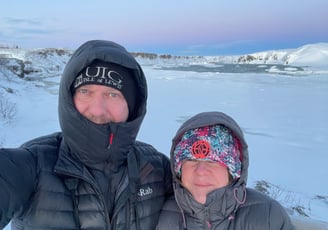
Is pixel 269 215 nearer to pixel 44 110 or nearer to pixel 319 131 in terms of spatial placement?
pixel 319 131

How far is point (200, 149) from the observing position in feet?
5.30

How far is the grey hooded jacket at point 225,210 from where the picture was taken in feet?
5.10

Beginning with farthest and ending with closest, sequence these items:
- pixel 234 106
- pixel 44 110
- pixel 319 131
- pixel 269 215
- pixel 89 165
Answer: pixel 234 106, pixel 44 110, pixel 319 131, pixel 269 215, pixel 89 165

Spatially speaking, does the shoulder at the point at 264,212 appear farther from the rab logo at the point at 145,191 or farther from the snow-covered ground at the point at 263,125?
the snow-covered ground at the point at 263,125

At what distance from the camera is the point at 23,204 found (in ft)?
4.11

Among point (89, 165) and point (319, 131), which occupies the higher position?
point (89, 165)

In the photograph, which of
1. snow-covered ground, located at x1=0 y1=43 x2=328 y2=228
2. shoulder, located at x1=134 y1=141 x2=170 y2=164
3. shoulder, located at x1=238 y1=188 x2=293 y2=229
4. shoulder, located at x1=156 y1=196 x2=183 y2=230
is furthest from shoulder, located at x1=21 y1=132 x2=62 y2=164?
snow-covered ground, located at x1=0 y1=43 x2=328 y2=228

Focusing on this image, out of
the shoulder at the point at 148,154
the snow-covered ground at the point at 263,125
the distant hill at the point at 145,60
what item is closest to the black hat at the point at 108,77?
the shoulder at the point at 148,154

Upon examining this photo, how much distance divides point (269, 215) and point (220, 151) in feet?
1.22

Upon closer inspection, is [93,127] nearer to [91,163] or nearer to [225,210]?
[91,163]

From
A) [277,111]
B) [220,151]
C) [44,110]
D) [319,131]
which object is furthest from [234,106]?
[220,151]

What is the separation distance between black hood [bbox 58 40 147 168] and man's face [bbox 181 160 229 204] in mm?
326

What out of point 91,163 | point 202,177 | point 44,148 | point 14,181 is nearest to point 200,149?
point 202,177

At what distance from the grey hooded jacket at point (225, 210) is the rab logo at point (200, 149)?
3.4 inches
